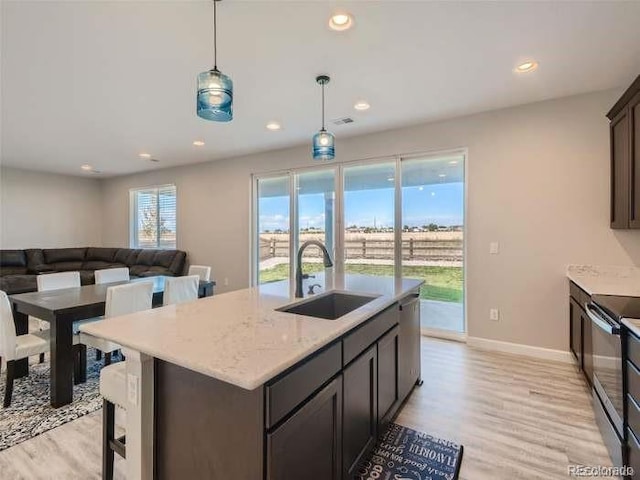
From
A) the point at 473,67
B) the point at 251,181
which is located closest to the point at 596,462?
the point at 473,67

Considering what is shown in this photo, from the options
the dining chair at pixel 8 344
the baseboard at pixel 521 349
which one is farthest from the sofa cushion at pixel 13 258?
the baseboard at pixel 521 349

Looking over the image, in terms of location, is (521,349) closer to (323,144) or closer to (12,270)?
(323,144)

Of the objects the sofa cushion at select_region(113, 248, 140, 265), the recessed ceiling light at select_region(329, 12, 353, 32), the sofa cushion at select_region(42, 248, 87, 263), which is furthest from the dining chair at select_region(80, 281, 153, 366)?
the sofa cushion at select_region(42, 248, 87, 263)

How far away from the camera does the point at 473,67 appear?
8.71ft

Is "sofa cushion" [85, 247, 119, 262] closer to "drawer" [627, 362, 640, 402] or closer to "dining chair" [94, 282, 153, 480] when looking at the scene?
"dining chair" [94, 282, 153, 480]

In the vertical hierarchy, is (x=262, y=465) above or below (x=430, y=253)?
below

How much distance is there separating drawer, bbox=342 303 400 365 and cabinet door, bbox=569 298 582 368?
5.93ft

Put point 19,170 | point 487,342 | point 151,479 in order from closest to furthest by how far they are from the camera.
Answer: point 151,479 → point 487,342 → point 19,170

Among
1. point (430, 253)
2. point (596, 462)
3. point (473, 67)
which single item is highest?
point (473, 67)

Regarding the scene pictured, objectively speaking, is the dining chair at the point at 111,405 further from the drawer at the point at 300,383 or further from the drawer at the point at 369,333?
the drawer at the point at 369,333

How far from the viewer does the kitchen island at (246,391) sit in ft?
3.48

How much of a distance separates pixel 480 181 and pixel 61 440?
441cm

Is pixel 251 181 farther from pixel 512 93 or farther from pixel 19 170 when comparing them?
pixel 19 170

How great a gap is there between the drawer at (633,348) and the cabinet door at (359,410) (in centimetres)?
120
